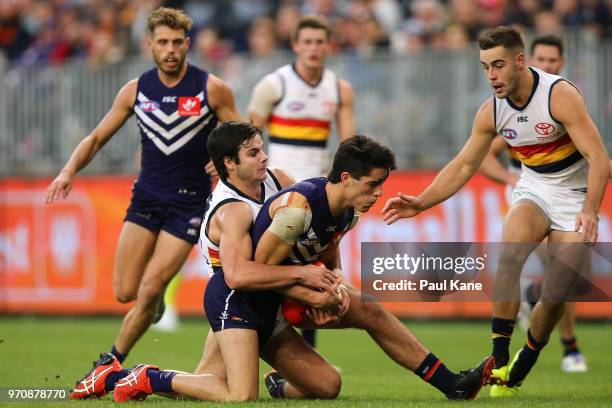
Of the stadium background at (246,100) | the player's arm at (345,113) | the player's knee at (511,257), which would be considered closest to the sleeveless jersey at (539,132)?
the player's knee at (511,257)

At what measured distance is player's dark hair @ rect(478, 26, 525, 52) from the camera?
28.3ft

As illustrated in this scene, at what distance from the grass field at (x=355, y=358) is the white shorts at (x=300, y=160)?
1956 millimetres

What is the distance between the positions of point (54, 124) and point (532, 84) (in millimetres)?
11292

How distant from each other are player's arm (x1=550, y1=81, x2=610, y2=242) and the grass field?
1.30 m

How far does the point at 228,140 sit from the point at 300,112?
3612 millimetres

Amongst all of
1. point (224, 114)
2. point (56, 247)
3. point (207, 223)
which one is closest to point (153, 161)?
point (224, 114)

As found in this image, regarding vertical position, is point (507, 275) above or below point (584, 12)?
below

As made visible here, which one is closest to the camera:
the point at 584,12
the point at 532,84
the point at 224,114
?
the point at 532,84

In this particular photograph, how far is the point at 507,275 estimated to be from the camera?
8.98m

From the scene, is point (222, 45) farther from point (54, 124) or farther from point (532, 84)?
point (532, 84)

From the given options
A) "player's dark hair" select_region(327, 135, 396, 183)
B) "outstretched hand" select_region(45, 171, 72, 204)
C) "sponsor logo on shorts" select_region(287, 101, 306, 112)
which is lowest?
"outstretched hand" select_region(45, 171, 72, 204)

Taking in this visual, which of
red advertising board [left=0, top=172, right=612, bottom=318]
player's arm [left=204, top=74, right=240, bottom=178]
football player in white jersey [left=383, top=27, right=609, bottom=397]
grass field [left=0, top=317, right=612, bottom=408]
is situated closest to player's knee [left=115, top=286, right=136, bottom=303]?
grass field [left=0, top=317, right=612, bottom=408]

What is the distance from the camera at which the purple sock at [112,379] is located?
8.30m

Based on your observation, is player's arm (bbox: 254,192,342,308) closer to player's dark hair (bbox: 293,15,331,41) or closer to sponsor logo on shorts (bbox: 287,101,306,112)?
sponsor logo on shorts (bbox: 287,101,306,112)
